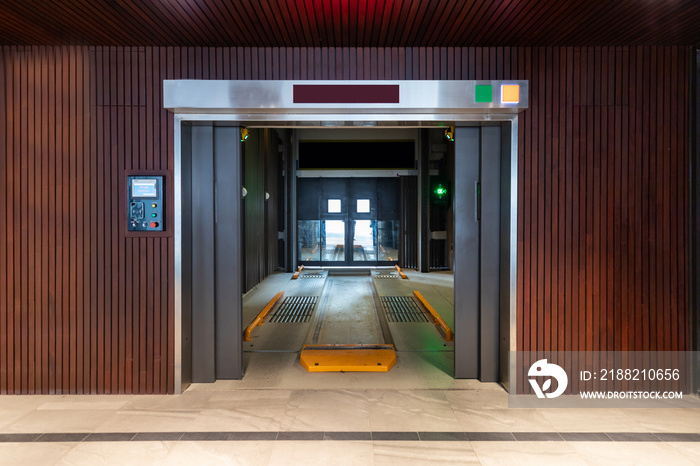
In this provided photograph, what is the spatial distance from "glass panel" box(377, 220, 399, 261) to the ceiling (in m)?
9.37

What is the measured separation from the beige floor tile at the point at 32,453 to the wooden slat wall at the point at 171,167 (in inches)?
31.4

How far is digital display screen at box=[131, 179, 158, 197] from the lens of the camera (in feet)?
11.4

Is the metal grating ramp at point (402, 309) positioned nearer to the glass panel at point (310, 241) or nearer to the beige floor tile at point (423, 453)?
the beige floor tile at point (423, 453)

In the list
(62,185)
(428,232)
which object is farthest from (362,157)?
(62,185)

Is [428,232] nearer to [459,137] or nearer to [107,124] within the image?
[459,137]

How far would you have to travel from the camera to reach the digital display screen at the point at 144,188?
137 inches

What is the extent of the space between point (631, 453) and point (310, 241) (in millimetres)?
10583

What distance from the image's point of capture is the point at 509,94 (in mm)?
3396

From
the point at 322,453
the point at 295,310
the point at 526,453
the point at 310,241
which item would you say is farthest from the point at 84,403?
the point at 310,241

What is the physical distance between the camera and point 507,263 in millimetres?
3568

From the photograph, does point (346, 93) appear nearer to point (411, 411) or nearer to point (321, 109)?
point (321, 109)

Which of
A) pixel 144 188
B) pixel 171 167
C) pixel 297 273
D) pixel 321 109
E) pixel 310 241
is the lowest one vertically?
pixel 297 273

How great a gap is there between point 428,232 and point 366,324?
642 cm

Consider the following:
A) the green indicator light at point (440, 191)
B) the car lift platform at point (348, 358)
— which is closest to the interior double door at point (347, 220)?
the green indicator light at point (440, 191)
